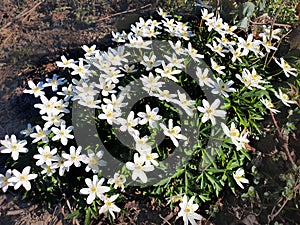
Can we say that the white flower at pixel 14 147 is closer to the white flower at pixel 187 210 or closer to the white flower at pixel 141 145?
the white flower at pixel 141 145

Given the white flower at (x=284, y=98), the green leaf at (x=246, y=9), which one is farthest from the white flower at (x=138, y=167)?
the green leaf at (x=246, y=9)

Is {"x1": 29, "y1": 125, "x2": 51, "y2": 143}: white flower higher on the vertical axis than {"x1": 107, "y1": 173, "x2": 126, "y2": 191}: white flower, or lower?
higher

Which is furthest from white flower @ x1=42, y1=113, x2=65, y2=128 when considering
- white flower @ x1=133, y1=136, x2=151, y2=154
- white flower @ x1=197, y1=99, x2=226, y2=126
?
white flower @ x1=197, y1=99, x2=226, y2=126

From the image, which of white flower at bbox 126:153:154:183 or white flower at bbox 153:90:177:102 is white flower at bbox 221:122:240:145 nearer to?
white flower at bbox 153:90:177:102

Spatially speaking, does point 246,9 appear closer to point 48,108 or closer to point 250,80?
point 250,80

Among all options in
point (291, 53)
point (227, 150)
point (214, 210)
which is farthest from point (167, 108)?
point (291, 53)

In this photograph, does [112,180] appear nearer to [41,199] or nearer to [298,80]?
[41,199]

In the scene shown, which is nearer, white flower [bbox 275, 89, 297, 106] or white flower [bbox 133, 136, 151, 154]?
white flower [bbox 133, 136, 151, 154]

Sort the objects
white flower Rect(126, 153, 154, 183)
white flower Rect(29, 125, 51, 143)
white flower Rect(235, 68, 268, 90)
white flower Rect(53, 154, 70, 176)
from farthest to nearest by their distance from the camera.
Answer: white flower Rect(235, 68, 268, 90), white flower Rect(29, 125, 51, 143), white flower Rect(53, 154, 70, 176), white flower Rect(126, 153, 154, 183)
